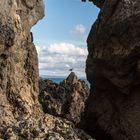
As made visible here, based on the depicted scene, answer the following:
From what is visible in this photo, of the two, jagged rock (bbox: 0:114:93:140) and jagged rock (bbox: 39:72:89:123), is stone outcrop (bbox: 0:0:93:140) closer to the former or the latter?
jagged rock (bbox: 0:114:93:140)

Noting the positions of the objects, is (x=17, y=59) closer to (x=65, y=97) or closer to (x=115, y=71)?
(x=115, y=71)

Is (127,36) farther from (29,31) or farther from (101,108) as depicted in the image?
(29,31)

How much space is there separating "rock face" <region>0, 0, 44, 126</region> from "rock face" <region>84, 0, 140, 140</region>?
424cm

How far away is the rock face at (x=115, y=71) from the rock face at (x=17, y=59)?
4237 mm

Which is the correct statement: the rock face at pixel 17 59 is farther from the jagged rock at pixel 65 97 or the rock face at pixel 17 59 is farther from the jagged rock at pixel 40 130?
the jagged rock at pixel 65 97

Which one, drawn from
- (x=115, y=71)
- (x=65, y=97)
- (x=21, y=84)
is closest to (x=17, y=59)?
(x=21, y=84)

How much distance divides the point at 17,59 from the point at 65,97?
80.7 feet

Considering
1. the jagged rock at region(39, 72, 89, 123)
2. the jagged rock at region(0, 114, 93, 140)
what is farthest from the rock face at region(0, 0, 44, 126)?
the jagged rock at region(39, 72, 89, 123)

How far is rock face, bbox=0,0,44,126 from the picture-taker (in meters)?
25.5

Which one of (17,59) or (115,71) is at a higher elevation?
(17,59)

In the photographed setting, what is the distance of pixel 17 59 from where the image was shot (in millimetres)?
28953

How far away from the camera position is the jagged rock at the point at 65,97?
Answer: 48.4 metres

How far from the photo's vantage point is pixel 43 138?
2328 centimetres

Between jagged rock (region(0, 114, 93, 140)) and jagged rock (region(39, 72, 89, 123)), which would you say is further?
jagged rock (region(39, 72, 89, 123))
